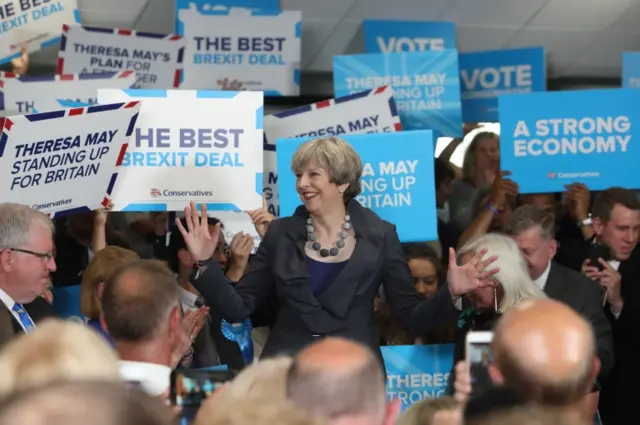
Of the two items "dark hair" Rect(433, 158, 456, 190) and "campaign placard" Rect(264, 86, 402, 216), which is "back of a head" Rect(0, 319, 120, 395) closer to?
"campaign placard" Rect(264, 86, 402, 216)

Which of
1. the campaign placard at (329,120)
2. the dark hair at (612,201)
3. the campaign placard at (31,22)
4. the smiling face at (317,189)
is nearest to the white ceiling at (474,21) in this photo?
the campaign placard at (31,22)

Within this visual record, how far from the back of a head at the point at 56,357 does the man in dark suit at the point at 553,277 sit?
8.22ft

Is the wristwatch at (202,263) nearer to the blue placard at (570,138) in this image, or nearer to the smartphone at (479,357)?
the smartphone at (479,357)

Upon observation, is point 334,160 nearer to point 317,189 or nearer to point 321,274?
point 317,189

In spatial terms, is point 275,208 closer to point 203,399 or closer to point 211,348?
point 211,348

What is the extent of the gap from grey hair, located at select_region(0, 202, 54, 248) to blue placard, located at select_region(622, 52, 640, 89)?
3456 millimetres

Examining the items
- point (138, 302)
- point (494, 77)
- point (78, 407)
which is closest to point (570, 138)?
point (494, 77)

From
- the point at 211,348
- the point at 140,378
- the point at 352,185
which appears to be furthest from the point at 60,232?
the point at 140,378

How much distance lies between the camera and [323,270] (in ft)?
12.3

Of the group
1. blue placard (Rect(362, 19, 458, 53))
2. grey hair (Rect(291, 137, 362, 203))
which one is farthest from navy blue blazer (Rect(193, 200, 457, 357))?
blue placard (Rect(362, 19, 458, 53))

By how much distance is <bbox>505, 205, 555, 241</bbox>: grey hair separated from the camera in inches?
172

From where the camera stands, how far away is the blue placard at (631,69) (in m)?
5.94

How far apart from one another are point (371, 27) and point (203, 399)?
5.14 m

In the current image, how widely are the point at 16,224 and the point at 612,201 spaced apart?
2.54 metres
